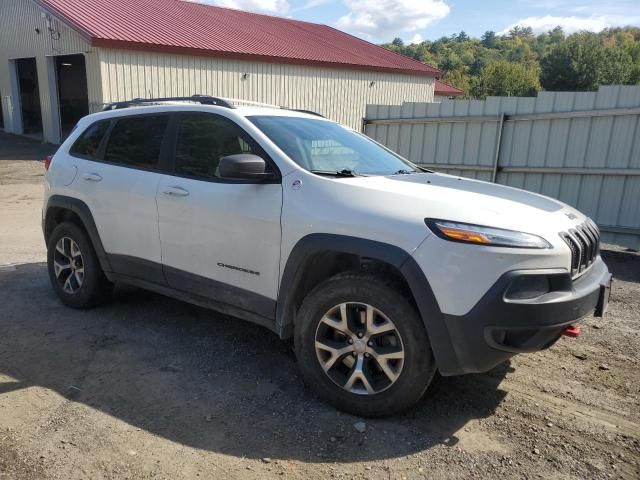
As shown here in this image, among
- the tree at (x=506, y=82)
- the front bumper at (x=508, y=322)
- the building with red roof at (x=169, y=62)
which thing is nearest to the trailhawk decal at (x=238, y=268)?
the front bumper at (x=508, y=322)

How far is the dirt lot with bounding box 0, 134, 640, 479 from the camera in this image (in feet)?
9.03

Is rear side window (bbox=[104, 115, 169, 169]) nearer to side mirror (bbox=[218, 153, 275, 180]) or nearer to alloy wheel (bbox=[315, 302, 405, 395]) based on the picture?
side mirror (bbox=[218, 153, 275, 180])

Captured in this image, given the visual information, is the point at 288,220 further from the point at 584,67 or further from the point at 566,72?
the point at 566,72

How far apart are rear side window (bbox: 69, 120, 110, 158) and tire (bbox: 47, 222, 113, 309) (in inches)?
26.0

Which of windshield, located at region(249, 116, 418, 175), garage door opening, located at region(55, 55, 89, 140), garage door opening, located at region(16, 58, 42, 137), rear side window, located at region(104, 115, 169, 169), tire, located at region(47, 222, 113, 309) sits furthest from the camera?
garage door opening, located at region(55, 55, 89, 140)

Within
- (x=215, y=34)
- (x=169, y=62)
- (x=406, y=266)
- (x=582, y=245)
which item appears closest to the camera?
(x=406, y=266)

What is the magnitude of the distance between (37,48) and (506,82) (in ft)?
193

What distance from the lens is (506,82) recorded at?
66.0 m

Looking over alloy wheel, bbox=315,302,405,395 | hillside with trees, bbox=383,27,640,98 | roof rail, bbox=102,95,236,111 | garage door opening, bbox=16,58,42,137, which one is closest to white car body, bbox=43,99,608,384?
roof rail, bbox=102,95,236,111

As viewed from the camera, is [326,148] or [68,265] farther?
[68,265]

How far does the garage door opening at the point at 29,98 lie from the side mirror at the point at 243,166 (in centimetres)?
2232

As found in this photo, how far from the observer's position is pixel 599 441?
297 centimetres

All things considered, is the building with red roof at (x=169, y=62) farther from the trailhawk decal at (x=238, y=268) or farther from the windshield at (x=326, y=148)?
the trailhawk decal at (x=238, y=268)

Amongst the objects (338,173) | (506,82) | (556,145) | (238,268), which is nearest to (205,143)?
(238,268)
